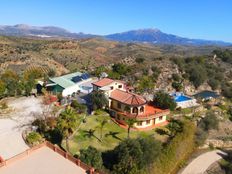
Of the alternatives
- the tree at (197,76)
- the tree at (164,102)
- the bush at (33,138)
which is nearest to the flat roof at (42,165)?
the bush at (33,138)

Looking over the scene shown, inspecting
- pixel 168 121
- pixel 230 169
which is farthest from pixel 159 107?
pixel 230 169

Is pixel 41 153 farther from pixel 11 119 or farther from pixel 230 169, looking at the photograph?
pixel 230 169

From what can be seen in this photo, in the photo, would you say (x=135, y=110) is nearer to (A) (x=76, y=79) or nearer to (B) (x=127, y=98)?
(B) (x=127, y=98)

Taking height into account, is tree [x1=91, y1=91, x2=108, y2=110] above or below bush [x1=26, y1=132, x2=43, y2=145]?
above

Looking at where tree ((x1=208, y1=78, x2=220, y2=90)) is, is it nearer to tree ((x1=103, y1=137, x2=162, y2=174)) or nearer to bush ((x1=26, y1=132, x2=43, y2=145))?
tree ((x1=103, y1=137, x2=162, y2=174))

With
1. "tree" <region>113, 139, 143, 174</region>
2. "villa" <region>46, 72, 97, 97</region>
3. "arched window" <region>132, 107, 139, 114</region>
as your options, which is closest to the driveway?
"villa" <region>46, 72, 97, 97</region>

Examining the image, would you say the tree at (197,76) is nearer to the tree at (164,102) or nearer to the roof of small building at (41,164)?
the tree at (164,102)
